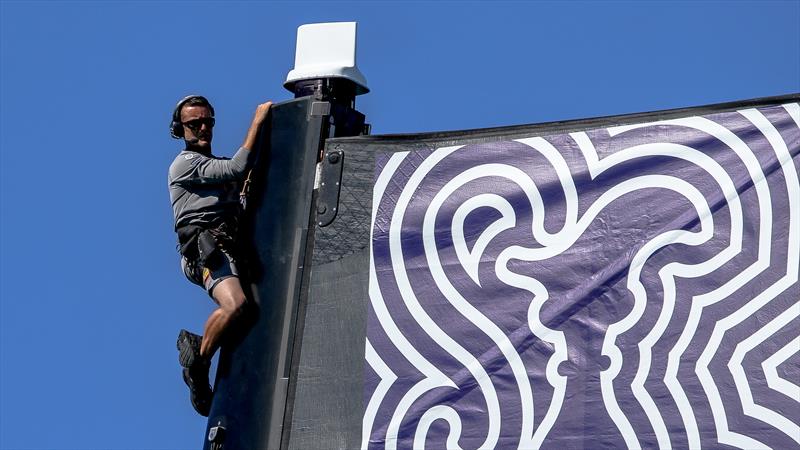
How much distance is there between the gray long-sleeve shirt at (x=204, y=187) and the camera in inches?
535

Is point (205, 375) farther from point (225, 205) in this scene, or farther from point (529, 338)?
point (529, 338)

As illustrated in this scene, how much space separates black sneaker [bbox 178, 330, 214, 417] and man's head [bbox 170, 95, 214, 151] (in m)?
1.46

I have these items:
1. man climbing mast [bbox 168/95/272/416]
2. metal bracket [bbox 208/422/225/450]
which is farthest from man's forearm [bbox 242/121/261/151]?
metal bracket [bbox 208/422/225/450]

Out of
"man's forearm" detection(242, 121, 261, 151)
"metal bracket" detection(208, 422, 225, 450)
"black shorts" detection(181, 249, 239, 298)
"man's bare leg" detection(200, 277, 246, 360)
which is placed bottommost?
"metal bracket" detection(208, 422, 225, 450)

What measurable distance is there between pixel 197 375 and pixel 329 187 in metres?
1.71

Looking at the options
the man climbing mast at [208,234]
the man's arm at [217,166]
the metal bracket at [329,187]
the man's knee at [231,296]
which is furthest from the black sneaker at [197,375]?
the metal bracket at [329,187]

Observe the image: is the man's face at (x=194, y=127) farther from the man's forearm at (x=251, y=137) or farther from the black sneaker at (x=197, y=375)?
the black sneaker at (x=197, y=375)

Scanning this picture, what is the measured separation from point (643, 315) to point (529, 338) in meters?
0.80

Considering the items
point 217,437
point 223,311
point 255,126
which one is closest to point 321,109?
point 255,126

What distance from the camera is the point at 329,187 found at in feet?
43.8

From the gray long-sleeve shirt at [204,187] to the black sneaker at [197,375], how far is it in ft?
2.96

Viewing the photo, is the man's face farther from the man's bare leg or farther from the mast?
the man's bare leg

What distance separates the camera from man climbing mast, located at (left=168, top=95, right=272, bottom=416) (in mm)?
13406

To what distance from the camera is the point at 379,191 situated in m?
13.1
